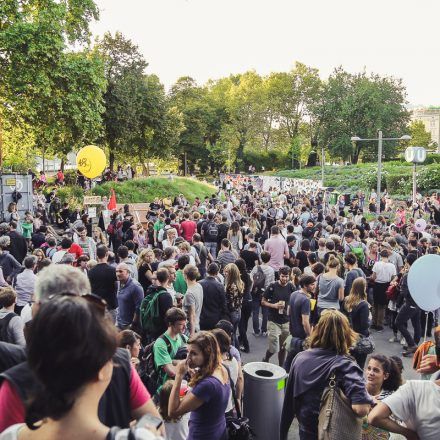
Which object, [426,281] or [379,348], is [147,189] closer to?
[379,348]

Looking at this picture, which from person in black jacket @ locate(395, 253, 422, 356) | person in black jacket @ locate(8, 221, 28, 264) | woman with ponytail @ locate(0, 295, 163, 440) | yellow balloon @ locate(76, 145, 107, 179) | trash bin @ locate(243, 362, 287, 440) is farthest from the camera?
yellow balloon @ locate(76, 145, 107, 179)

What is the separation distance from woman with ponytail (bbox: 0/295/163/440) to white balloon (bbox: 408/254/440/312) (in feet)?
17.1

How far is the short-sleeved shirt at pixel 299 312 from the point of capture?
18.7 feet

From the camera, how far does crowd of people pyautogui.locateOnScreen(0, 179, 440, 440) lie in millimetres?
1391

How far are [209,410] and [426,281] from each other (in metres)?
3.75

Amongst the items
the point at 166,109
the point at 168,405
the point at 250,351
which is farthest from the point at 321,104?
the point at 168,405

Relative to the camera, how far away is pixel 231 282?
6.96m

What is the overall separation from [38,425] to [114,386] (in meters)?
0.55

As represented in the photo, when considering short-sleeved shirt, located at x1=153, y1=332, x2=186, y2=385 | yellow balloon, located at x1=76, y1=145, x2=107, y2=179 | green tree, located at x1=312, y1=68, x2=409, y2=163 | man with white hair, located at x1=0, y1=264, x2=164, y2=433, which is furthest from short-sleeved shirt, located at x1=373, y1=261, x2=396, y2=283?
green tree, located at x1=312, y1=68, x2=409, y2=163

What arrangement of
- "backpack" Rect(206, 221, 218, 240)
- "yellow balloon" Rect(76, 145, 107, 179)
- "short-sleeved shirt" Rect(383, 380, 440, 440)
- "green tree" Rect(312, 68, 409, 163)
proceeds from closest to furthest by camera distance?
"short-sleeved shirt" Rect(383, 380, 440, 440), "backpack" Rect(206, 221, 218, 240), "yellow balloon" Rect(76, 145, 107, 179), "green tree" Rect(312, 68, 409, 163)

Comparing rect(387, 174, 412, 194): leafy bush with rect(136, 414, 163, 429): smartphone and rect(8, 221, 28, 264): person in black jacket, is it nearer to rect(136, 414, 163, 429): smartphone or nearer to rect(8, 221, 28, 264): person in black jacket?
rect(8, 221, 28, 264): person in black jacket

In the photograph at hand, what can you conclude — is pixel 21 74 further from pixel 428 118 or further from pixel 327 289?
pixel 428 118

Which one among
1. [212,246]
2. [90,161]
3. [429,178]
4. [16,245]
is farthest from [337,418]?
[429,178]

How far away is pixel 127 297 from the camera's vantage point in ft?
20.2
